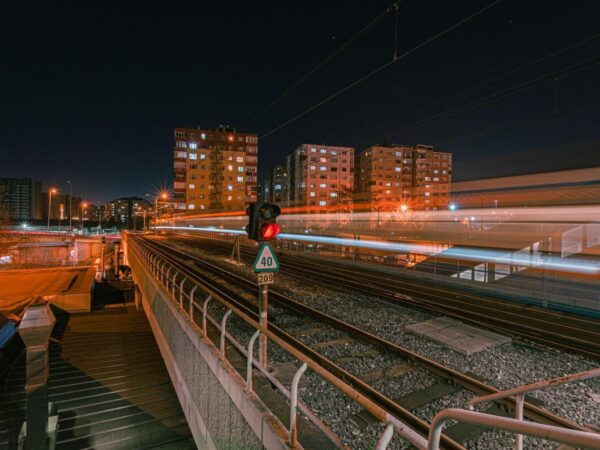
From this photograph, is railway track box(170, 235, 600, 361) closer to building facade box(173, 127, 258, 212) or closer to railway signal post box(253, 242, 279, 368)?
railway signal post box(253, 242, 279, 368)

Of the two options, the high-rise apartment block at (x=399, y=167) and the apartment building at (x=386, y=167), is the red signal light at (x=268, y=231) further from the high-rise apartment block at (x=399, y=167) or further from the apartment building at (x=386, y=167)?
the apartment building at (x=386, y=167)

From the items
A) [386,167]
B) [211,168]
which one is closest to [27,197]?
[211,168]

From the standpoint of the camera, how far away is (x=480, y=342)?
719 centimetres

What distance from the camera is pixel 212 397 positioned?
5844mm

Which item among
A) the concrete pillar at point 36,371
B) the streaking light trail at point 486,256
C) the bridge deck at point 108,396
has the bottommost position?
the bridge deck at point 108,396

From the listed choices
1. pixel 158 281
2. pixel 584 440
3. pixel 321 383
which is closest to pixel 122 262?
pixel 158 281

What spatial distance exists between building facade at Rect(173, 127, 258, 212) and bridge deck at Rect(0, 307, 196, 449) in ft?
220

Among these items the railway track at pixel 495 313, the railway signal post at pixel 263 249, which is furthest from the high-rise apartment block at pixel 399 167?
the railway signal post at pixel 263 249

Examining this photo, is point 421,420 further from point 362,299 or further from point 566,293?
point 566,293

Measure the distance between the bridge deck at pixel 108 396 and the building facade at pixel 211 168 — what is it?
67127 millimetres

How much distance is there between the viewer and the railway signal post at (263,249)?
5199 mm

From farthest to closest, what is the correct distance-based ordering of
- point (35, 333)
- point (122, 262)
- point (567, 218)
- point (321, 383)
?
point (122, 262) → point (567, 218) → point (35, 333) → point (321, 383)

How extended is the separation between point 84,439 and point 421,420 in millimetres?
9597

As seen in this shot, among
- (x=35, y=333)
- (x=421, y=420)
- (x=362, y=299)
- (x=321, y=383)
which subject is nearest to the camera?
(x=421, y=420)
